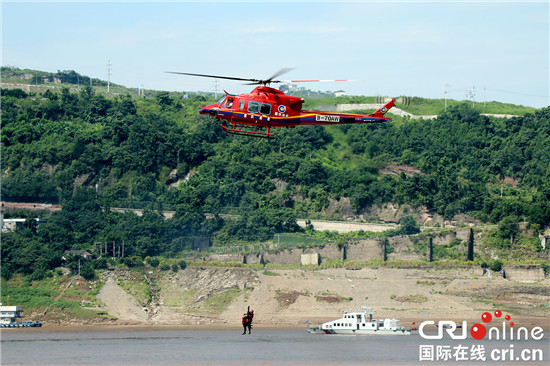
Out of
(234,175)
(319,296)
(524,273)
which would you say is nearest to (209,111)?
(319,296)

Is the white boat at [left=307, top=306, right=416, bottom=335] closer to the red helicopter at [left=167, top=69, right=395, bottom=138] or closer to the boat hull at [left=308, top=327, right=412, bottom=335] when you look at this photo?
the boat hull at [left=308, top=327, right=412, bottom=335]

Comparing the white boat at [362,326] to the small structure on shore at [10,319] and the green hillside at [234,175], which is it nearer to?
the green hillside at [234,175]

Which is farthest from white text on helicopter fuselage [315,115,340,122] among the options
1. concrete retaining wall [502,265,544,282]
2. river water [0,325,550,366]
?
concrete retaining wall [502,265,544,282]

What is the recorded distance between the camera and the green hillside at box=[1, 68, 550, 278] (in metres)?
111

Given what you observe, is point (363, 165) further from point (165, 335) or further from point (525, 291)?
point (165, 335)

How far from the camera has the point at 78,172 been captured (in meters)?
134

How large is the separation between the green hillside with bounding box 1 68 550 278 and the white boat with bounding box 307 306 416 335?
2823 cm

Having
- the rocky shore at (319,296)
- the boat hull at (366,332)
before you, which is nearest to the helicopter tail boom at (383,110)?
the boat hull at (366,332)

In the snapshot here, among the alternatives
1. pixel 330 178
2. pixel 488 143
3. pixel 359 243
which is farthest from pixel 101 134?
pixel 488 143

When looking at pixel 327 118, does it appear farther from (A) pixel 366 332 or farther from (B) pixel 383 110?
(A) pixel 366 332

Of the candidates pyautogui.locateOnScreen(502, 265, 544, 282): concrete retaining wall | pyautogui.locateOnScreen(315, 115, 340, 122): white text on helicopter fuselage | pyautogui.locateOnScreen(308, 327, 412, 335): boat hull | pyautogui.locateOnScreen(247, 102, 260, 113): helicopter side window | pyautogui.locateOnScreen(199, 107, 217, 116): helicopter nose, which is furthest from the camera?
pyautogui.locateOnScreen(502, 265, 544, 282): concrete retaining wall

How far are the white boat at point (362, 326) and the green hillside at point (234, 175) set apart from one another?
28.2 m

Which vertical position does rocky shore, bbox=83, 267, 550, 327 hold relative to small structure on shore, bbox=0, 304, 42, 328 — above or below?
above

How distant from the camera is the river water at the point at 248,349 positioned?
69375 millimetres
